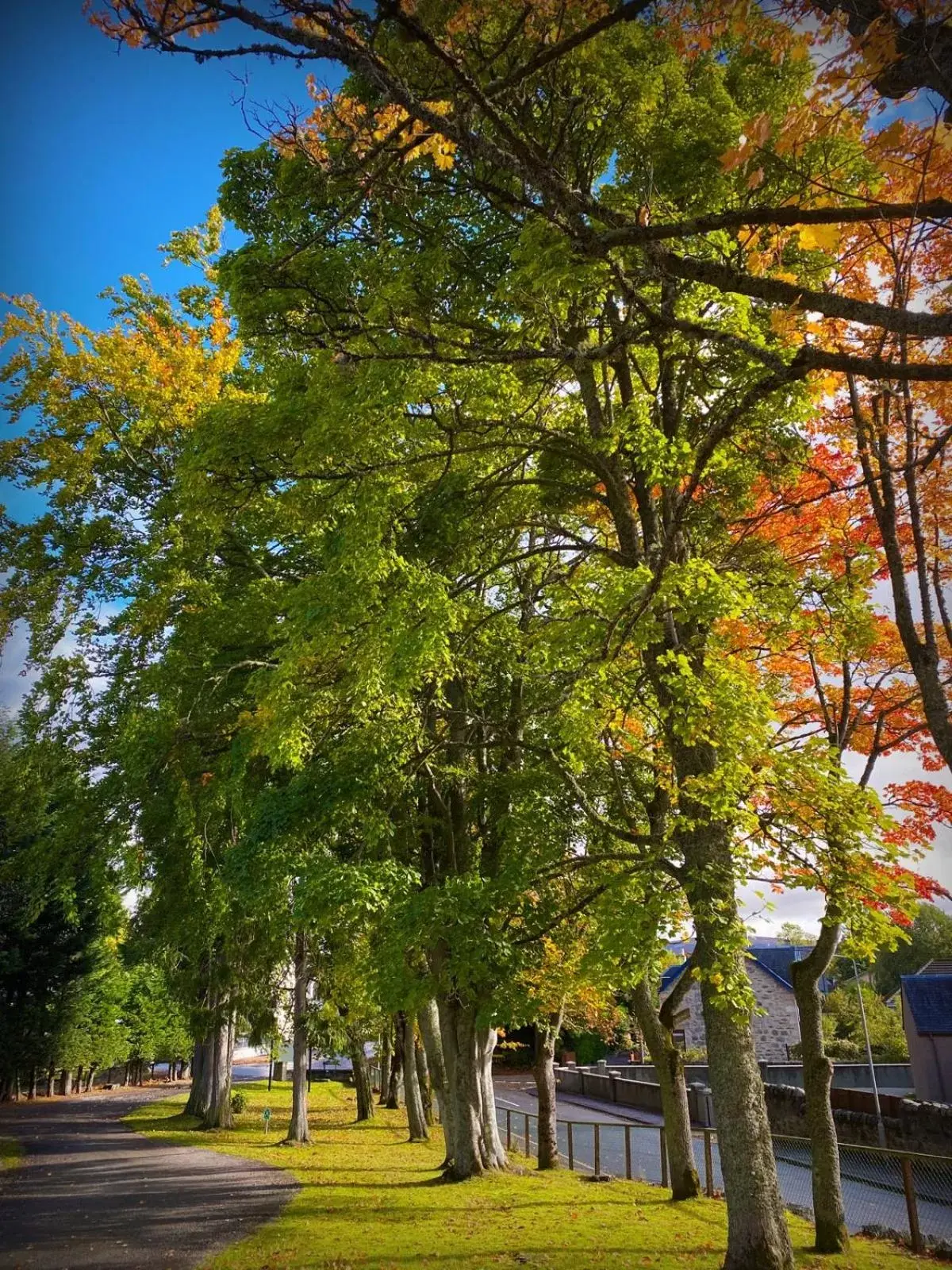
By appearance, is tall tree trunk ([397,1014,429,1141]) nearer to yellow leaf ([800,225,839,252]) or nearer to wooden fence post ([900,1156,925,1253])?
wooden fence post ([900,1156,925,1253])

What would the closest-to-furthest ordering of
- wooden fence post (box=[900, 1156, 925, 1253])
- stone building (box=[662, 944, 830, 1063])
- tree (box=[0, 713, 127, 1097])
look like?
wooden fence post (box=[900, 1156, 925, 1253]) → tree (box=[0, 713, 127, 1097]) → stone building (box=[662, 944, 830, 1063])

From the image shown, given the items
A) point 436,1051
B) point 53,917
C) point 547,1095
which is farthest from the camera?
point 53,917

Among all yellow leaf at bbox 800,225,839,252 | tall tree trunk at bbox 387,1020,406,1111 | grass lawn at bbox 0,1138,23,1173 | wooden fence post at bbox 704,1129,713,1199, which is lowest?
tall tree trunk at bbox 387,1020,406,1111

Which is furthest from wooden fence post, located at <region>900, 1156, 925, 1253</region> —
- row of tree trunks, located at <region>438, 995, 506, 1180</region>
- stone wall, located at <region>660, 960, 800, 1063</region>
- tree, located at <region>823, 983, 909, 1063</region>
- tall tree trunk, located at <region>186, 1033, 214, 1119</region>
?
stone wall, located at <region>660, 960, 800, 1063</region>

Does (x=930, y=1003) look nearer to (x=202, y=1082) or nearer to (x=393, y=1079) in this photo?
(x=393, y=1079)

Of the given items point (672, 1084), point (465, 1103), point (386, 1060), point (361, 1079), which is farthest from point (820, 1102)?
point (386, 1060)

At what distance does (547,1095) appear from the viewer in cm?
1636

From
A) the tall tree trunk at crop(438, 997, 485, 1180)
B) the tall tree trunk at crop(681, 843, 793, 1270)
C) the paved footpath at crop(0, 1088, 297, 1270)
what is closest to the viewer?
the tall tree trunk at crop(681, 843, 793, 1270)

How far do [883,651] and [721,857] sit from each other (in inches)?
184

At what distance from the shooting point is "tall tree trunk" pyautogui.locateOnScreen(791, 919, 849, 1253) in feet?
29.1

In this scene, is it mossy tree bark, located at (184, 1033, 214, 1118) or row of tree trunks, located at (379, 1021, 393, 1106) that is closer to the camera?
mossy tree bark, located at (184, 1033, 214, 1118)

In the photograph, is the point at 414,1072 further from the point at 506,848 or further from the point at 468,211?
the point at 468,211

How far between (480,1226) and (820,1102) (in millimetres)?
4513

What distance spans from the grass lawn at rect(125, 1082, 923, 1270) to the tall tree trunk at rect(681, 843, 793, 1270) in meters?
1.25
